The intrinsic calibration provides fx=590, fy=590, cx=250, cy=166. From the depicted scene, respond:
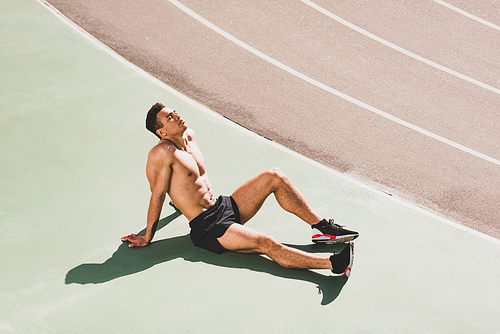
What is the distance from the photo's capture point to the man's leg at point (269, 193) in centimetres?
633

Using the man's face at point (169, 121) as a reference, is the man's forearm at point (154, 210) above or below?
below

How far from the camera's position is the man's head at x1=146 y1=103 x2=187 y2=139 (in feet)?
19.8

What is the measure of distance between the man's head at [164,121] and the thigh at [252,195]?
3.13ft

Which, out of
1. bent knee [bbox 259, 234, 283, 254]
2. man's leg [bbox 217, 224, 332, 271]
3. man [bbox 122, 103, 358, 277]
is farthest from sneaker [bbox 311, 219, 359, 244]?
bent knee [bbox 259, 234, 283, 254]

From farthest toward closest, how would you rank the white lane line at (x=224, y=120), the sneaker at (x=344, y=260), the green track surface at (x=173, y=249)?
the white lane line at (x=224, y=120)
the sneaker at (x=344, y=260)
the green track surface at (x=173, y=249)

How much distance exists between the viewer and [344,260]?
585cm

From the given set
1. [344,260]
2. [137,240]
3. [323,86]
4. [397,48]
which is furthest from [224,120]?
[397,48]

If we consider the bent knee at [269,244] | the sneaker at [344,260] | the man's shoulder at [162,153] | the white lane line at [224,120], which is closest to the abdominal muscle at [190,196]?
the man's shoulder at [162,153]

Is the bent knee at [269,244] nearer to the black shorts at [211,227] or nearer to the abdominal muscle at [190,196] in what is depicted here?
the black shorts at [211,227]

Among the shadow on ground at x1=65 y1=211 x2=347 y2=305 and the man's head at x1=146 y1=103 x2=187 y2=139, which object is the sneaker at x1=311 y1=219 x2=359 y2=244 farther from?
the man's head at x1=146 y1=103 x2=187 y2=139

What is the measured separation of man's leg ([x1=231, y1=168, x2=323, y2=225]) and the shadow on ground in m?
0.44

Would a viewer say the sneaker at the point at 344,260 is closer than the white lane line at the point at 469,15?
Yes

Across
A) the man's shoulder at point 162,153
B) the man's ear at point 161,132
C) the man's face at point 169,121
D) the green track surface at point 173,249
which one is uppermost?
the man's face at point 169,121

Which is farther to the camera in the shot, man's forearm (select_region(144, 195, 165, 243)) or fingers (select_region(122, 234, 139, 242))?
fingers (select_region(122, 234, 139, 242))
